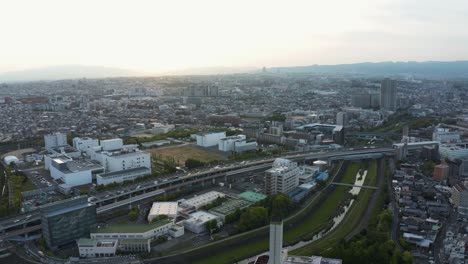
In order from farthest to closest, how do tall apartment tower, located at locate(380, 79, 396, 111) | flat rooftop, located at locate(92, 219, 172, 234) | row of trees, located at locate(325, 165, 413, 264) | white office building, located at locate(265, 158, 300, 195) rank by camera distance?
tall apartment tower, located at locate(380, 79, 396, 111), white office building, located at locate(265, 158, 300, 195), flat rooftop, located at locate(92, 219, 172, 234), row of trees, located at locate(325, 165, 413, 264)

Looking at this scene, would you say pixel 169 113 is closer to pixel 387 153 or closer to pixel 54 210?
pixel 387 153

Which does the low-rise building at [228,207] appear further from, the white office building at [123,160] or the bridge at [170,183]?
the white office building at [123,160]

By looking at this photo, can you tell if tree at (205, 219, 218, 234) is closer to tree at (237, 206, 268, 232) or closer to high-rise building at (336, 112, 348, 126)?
→ tree at (237, 206, 268, 232)

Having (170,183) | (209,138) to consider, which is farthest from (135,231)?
(209,138)

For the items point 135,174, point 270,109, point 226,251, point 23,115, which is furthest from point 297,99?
point 226,251

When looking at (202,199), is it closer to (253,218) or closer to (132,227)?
(253,218)

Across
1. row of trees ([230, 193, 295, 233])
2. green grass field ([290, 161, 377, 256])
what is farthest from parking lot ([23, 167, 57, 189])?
green grass field ([290, 161, 377, 256])
